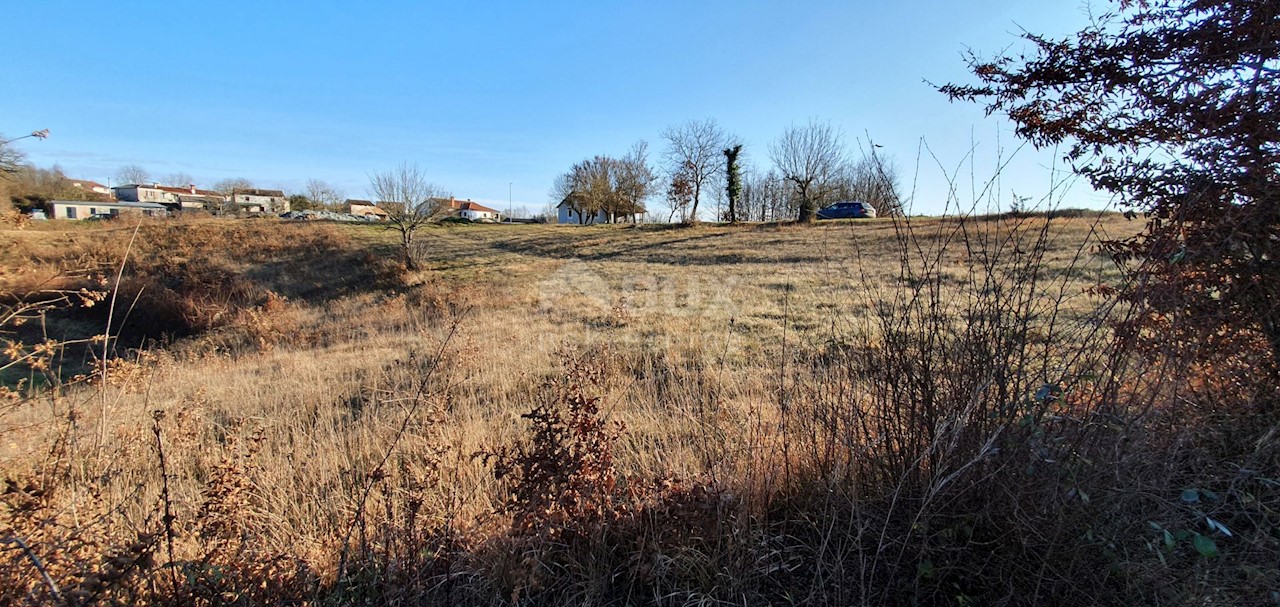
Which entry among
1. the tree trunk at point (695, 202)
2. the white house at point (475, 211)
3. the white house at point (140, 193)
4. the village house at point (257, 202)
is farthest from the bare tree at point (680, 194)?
the white house at point (140, 193)

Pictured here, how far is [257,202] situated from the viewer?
52438 millimetres

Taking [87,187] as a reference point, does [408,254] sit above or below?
below

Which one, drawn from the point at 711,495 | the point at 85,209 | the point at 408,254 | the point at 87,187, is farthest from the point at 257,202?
the point at 711,495

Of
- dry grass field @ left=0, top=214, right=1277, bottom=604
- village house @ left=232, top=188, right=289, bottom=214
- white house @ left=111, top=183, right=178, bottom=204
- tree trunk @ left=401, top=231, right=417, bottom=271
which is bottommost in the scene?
dry grass field @ left=0, top=214, right=1277, bottom=604

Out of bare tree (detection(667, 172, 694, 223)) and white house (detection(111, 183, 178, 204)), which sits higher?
white house (detection(111, 183, 178, 204))

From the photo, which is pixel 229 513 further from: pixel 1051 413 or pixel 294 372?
pixel 294 372

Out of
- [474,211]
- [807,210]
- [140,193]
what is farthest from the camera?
[474,211]

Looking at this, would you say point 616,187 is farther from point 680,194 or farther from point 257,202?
point 257,202

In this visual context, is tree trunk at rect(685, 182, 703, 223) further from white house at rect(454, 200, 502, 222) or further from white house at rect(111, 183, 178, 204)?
white house at rect(111, 183, 178, 204)

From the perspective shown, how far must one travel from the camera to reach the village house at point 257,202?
4366 cm

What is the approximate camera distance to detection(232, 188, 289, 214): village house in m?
43.7

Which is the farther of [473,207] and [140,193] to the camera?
[473,207]

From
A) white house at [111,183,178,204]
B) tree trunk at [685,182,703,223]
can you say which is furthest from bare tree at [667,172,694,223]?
white house at [111,183,178,204]

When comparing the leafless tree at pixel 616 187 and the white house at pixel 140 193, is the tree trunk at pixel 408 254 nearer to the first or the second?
the leafless tree at pixel 616 187
